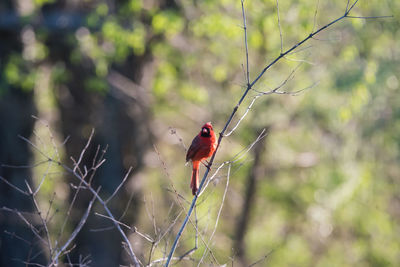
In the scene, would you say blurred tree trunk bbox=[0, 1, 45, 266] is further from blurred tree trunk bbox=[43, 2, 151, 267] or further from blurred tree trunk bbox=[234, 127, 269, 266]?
A: blurred tree trunk bbox=[234, 127, 269, 266]

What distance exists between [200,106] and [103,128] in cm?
291

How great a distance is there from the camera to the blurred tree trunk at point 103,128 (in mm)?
8672

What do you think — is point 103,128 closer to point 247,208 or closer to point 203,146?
point 247,208

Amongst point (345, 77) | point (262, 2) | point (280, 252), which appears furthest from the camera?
point (280, 252)

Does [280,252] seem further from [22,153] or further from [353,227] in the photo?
[22,153]

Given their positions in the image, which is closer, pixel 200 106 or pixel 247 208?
pixel 247 208

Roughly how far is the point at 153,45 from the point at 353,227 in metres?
5.68

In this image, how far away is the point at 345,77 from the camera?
776 cm

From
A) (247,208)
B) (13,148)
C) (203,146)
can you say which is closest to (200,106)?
(247,208)

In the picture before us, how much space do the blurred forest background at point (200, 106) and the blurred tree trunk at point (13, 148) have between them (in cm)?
2

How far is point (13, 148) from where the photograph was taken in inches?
323

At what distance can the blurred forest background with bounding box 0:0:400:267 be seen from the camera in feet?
26.9

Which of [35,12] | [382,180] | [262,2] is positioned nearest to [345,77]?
[262,2]

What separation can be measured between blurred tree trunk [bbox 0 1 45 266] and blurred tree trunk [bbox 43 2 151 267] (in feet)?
2.54
